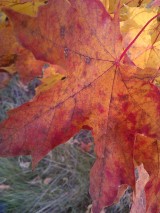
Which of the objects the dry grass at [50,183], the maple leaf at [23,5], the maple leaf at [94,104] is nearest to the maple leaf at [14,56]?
the maple leaf at [23,5]

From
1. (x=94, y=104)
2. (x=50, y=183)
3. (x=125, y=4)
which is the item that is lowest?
(x=50, y=183)

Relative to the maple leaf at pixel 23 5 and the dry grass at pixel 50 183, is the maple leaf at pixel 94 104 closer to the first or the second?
the maple leaf at pixel 23 5

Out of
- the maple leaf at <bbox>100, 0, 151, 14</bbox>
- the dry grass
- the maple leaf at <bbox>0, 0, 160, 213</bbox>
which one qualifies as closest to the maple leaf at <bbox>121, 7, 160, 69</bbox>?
the maple leaf at <bbox>100, 0, 151, 14</bbox>

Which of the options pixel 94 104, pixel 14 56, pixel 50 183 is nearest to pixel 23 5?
pixel 14 56

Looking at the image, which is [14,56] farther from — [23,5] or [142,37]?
[142,37]

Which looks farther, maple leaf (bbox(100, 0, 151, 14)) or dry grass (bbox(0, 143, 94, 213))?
dry grass (bbox(0, 143, 94, 213))

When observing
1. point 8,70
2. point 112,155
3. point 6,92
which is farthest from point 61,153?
point 112,155

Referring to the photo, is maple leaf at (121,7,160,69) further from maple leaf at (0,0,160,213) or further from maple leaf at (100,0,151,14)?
maple leaf at (0,0,160,213)

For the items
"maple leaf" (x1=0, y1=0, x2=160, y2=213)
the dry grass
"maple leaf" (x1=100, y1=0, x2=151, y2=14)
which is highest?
"maple leaf" (x1=100, y1=0, x2=151, y2=14)

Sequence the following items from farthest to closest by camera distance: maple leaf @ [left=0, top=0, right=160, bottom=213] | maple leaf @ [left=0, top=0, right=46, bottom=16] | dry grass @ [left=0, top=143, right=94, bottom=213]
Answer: dry grass @ [left=0, top=143, right=94, bottom=213] → maple leaf @ [left=0, top=0, right=46, bottom=16] → maple leaf @ [left=0, top=0, right=160, bottom=213]
